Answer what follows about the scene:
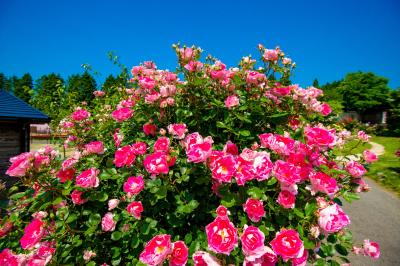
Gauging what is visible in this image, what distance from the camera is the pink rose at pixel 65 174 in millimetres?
1990

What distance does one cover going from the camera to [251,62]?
2633mm

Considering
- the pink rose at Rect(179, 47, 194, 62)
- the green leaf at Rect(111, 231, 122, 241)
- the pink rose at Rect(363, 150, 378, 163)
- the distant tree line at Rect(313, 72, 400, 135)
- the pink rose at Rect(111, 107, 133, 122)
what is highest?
the distant tree line at Rect(313, 72, 400, 135)

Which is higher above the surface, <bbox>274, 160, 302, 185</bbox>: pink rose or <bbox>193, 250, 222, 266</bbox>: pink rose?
<bbox>274, 160, 302, 185</bbox>: pink rose

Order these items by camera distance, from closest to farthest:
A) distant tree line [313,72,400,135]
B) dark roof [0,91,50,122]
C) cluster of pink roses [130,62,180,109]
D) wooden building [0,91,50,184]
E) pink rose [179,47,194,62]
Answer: cluster of pink roses [130,62,180,109] < pink rose [179,47,194,62] < dark roof [0,91,50,122] < wooden building [0,91,50,184] < distant tree line [313,72,400,135]

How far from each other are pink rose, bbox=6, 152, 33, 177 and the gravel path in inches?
186

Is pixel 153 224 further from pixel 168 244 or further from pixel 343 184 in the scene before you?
pixel 343 184

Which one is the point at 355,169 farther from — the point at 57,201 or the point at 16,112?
the point at 16,112

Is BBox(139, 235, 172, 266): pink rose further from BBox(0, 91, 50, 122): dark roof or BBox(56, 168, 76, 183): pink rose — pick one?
BBox(0, 91, 50, 122): dark roof

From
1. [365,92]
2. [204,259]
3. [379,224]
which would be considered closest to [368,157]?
[204,259]

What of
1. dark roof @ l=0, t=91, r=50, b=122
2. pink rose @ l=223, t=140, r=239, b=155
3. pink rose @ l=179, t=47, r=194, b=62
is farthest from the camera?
dark roof @ l=0, t=91, r=50, b=122

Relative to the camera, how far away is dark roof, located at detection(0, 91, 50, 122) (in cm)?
815

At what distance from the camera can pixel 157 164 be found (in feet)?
5.70

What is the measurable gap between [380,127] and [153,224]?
141 feet

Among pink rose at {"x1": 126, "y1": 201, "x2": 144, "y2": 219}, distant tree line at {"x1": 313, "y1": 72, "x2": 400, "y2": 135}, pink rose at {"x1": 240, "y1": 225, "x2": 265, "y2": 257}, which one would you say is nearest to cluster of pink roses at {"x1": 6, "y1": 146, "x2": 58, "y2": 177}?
pink rose at {"x1": 126, "y1": 201, "x2": 144, "y2": 219}
